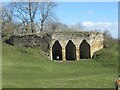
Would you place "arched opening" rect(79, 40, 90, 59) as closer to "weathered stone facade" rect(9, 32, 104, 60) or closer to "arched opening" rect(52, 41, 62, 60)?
"weathered stone facade" rect(9, 32, 104, 60)

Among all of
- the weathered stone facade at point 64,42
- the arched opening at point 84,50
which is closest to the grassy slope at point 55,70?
the weathered stone facade at point 64,42

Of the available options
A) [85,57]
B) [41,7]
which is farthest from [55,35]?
[41,7]

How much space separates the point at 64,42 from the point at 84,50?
303 cm

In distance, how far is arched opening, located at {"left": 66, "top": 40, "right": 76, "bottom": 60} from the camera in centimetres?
4234

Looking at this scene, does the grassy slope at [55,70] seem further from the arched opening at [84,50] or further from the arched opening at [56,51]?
the arched opening at [56,51]

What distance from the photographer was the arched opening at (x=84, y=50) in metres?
42.1

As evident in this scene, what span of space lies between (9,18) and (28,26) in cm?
498

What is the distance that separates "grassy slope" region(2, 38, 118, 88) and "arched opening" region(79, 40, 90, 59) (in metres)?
2.02

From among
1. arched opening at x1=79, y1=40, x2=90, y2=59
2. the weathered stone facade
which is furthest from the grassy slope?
arched opening at x1=79, y1=40, x2=90, y2=59

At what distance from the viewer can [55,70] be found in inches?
1280

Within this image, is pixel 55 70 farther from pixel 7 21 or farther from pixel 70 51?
pixel 7 21

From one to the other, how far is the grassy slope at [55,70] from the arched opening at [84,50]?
202cm

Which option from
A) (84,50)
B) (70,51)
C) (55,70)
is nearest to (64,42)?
(70,51)

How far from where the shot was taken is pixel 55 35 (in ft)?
135
